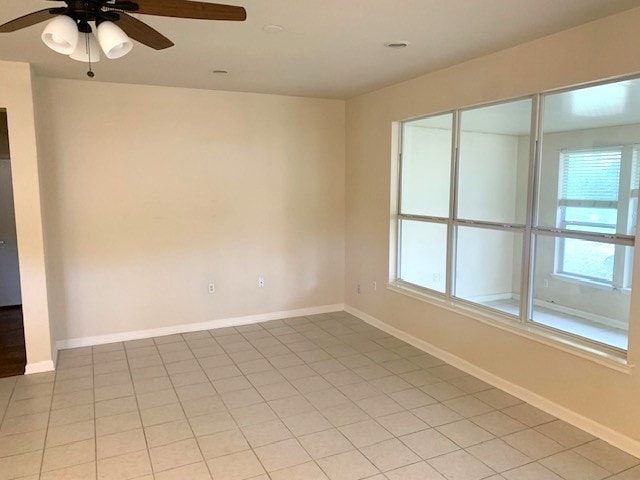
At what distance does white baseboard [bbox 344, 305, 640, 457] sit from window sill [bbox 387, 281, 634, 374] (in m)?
0.40

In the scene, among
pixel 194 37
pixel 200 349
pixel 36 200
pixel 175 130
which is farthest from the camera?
pixel 175 130

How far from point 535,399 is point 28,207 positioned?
4173 millimetres

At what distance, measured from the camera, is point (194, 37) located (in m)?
3.02

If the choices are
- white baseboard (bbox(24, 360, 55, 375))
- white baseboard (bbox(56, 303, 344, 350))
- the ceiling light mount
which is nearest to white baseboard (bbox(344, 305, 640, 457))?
white baseboard (bbox(56, 303, 344, 350))

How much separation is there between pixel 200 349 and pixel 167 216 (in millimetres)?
1409

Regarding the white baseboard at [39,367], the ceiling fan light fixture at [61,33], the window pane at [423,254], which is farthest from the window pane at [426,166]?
the white baseboard at [39,367]

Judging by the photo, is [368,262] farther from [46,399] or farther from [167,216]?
[46,399]

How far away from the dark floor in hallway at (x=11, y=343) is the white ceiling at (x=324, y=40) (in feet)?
8.39

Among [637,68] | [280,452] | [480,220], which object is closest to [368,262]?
[480,220]

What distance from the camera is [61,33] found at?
1747 millimetres

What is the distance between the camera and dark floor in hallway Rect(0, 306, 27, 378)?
3973mm

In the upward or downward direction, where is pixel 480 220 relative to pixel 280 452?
upward

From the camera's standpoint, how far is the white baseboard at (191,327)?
453 cm

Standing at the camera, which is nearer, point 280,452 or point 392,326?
point 280,452
